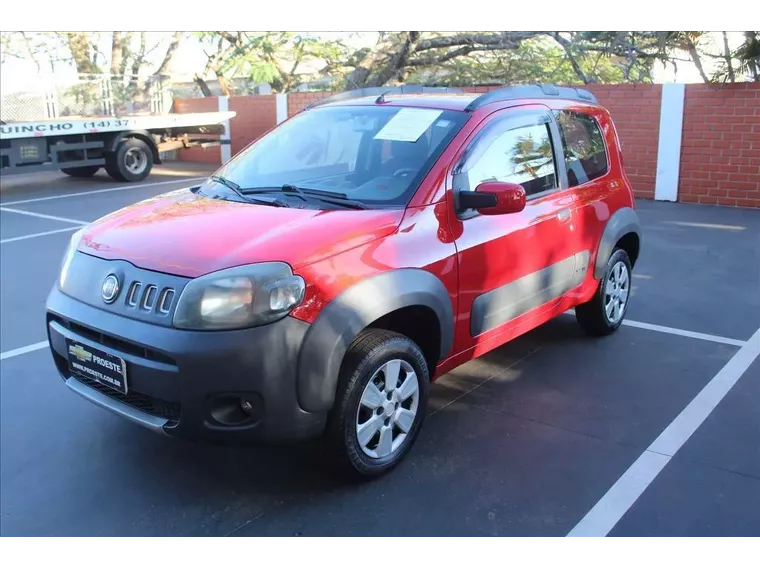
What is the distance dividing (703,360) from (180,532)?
3703 millimetres

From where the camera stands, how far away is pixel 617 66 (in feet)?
58.7

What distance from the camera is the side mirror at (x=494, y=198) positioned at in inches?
149

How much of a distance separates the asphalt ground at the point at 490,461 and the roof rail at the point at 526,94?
1.76 metres

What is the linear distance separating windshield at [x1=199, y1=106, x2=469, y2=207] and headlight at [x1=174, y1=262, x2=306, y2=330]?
84cm

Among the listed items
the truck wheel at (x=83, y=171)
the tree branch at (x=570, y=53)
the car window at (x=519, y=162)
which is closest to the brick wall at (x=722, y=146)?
the tree branch at (x=570, y=53)

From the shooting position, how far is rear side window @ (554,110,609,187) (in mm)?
4930

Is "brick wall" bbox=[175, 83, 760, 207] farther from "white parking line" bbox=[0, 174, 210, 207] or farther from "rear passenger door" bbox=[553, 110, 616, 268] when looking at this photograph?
"rear passenger door" bbox=[553, 110, 616, 268]

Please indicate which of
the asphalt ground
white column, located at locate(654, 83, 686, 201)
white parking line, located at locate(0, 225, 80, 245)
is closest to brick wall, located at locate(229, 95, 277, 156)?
white parking line, located at locate(0, 225, 80, 245)

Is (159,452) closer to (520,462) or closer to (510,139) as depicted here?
(520,462)

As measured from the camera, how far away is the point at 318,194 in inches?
155

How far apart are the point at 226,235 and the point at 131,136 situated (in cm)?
1355

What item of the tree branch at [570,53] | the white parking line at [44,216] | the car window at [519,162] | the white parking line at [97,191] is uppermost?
the tree branch at [570,53]

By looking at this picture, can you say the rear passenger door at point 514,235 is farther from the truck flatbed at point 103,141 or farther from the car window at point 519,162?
the truck flatbed at point 103,141

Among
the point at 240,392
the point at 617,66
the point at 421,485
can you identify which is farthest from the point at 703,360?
the point at 617,66
